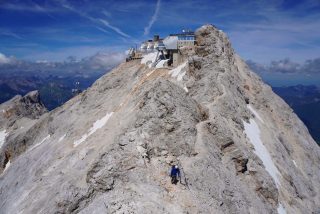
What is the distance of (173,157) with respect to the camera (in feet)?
135

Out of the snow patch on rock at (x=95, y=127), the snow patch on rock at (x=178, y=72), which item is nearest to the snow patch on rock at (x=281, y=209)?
the snow patch on rock at (x=95, y=127)

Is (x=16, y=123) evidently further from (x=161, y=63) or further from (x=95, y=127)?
(x=95, y=127)

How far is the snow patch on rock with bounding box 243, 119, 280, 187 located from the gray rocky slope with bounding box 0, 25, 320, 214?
259mm

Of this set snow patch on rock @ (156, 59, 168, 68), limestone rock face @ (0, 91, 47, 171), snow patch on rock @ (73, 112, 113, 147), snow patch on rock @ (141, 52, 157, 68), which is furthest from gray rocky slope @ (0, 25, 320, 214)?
limestone rock face @ (0, 91, 47, 171)

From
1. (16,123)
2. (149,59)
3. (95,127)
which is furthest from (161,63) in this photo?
(16,123)

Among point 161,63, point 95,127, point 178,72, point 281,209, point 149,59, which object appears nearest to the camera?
point 281,209

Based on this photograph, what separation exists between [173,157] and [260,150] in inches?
925

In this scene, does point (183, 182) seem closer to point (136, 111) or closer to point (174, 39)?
point (136, 111)

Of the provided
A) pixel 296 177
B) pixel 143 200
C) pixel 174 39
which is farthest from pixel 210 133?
pixel 174 39

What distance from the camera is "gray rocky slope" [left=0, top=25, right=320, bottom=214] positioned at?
36.5 metres

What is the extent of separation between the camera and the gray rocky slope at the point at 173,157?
120ft

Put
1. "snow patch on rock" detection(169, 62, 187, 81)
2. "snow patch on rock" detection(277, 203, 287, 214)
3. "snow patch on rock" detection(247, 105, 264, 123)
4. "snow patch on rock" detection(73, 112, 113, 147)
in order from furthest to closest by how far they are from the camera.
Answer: "snow patch on rock" detection(247, 105, 264, 123), "snow patch on rock" detection(169, 62, 187, 81), "snow patch on rock" detection(73, 112, 113, 147), "snow patch on rock" detection(277, 203, 287, 214)

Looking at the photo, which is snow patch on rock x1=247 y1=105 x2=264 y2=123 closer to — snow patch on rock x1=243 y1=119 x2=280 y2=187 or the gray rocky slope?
the gray rocky slope

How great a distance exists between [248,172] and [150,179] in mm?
17393
